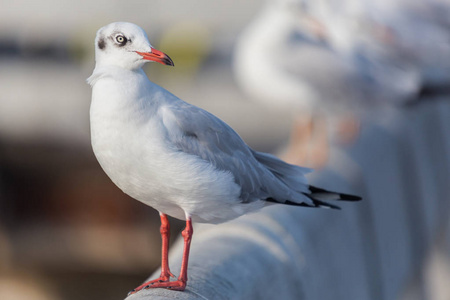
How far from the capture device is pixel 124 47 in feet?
8.86

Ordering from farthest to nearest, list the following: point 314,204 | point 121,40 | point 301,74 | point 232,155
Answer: point 301,74, point 314,204, point 232,155, point 121,40

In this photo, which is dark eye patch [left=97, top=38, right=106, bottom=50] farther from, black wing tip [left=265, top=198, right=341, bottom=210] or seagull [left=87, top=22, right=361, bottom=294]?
black wing tip [left=265, top=198, right=341, bottom=210]

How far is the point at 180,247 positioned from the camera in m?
3.48

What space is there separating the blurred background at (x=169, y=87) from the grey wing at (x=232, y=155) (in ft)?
6.73

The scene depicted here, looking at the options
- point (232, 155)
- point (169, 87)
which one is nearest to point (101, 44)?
point (232, 155)

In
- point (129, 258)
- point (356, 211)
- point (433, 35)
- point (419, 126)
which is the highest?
point (433, 35)

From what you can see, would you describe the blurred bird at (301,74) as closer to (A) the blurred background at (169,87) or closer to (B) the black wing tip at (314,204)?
(A) the blurred background at (169,87)

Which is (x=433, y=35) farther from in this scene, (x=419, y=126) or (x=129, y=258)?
(x=129, y=258)

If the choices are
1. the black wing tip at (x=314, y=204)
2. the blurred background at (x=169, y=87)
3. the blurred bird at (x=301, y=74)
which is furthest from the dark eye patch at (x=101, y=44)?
the blurred bird at (x=301, y=74)

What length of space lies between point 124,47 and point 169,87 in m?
16.0

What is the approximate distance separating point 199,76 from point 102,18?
4.02 meters

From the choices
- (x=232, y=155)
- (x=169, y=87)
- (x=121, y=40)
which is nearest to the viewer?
Result: (x=121, y=40)

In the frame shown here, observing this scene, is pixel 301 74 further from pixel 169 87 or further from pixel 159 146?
pixel 169 87

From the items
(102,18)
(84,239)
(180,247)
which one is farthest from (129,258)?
(102,18)
